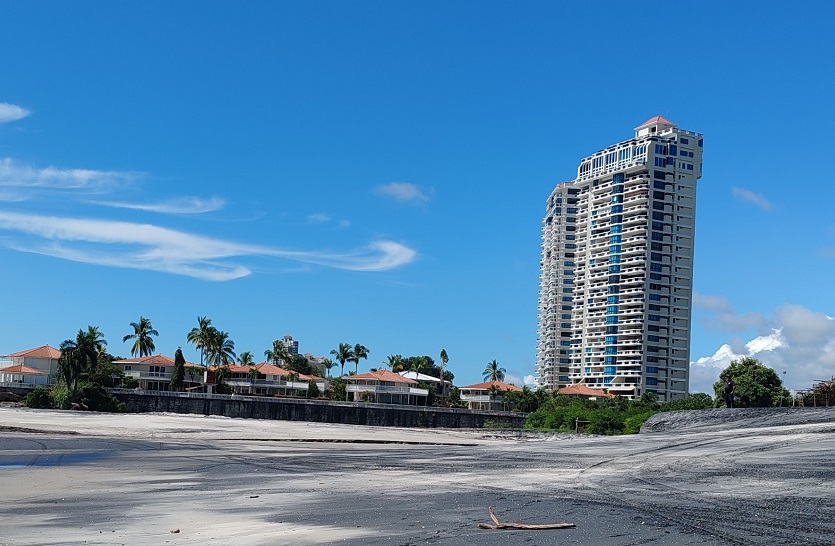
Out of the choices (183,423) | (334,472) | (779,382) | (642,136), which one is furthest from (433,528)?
(642,136)

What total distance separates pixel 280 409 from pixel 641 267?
334ft

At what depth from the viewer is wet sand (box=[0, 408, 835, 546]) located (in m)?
12.8

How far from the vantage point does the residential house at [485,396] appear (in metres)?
141

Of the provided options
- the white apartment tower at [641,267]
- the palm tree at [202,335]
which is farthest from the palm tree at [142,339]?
the white apartment tower at [641,267]

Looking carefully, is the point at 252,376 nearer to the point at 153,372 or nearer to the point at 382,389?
the point at 153,372

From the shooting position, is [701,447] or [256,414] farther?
[256,414]

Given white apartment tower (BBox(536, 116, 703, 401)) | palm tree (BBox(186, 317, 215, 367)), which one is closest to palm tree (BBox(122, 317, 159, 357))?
palm tree (BBox(186, 317, 215, 367))

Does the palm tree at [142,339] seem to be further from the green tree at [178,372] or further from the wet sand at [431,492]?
the wet sand at [431,492]

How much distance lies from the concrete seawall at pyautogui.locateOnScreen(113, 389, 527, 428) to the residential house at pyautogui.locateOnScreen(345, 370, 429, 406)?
35.6 meters

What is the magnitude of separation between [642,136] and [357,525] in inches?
7028

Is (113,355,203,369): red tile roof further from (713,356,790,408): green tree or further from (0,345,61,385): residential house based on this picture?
(713,356,790,408): green tree

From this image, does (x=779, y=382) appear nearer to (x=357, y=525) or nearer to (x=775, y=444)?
(x=775, y=444)

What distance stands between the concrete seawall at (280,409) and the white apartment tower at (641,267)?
8062 cm

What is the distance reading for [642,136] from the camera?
598 ft
